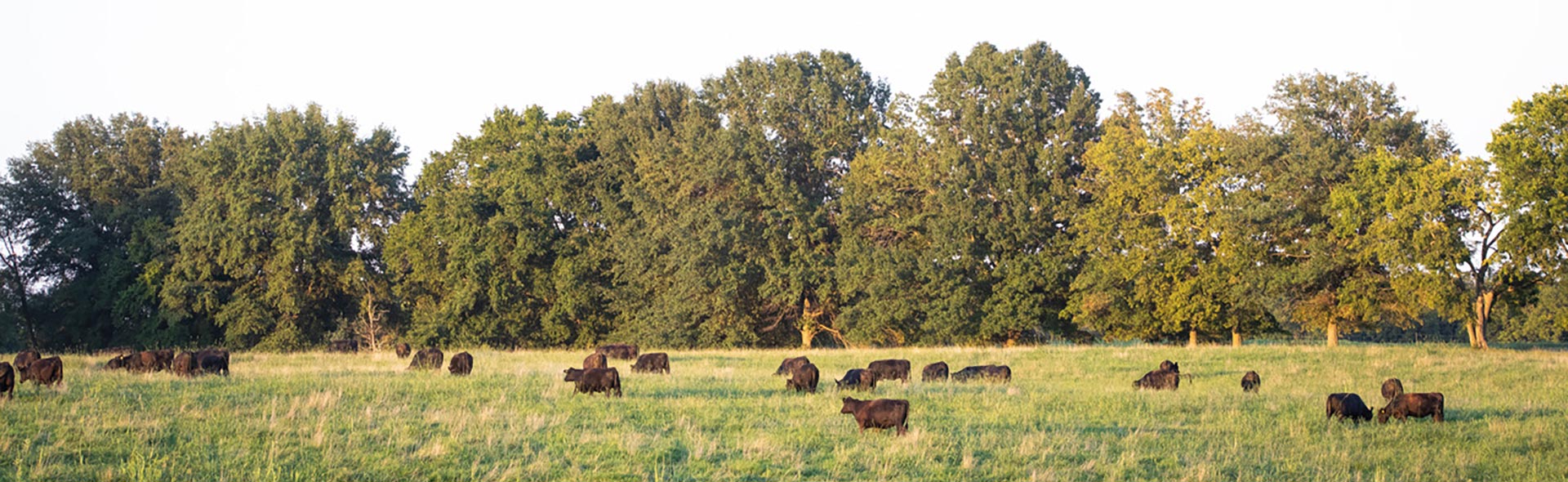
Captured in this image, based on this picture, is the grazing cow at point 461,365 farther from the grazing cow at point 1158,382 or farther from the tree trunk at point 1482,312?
the tree trunk at point 1482,312

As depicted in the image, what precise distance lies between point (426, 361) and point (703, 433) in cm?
1369

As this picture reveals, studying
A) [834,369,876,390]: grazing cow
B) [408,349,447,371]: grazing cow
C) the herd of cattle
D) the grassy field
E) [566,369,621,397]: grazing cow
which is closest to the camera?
the grassy field

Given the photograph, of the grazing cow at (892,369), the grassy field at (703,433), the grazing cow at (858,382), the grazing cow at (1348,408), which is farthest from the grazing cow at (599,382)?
the grazing cow at (1348,408)

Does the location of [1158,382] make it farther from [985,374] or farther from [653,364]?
[653,364]

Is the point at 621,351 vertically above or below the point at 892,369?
above

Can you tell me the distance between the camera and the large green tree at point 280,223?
4806 centimetres

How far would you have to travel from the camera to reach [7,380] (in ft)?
52.2

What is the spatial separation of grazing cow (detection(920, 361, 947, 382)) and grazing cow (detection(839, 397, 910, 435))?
9716 mm

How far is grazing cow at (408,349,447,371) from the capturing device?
25484mm

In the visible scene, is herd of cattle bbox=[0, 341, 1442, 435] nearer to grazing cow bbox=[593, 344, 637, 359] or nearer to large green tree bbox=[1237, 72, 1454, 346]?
grazing cow bbox=[593, 344, 637, 359]

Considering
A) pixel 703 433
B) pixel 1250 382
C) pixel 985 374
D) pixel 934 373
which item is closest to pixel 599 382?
pixel 703 433

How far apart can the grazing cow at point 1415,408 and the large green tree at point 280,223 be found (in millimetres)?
41099

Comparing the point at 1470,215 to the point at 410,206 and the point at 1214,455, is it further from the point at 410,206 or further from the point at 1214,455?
the point at 410,206

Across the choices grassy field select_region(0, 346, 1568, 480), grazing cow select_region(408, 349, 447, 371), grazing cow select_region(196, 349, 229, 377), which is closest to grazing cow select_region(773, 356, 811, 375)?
grassy field select_region(0, 346, 1568, 480)
